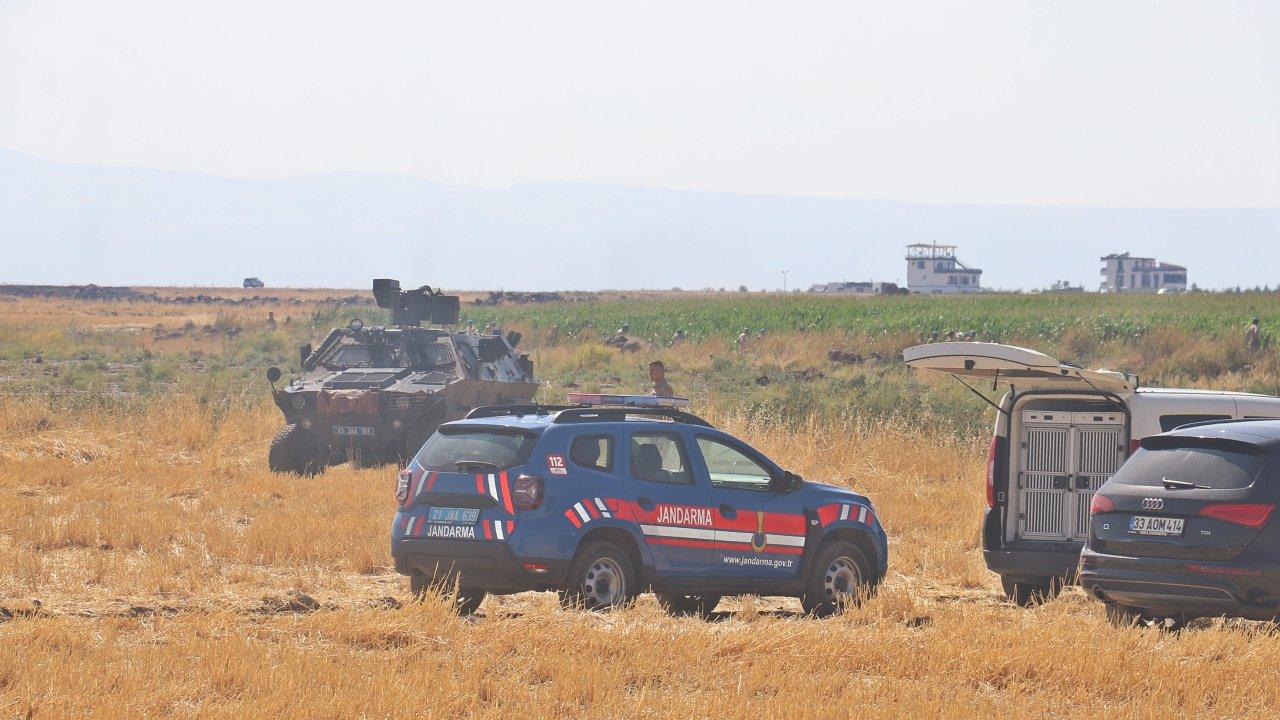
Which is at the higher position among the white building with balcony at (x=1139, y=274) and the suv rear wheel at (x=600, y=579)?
the white building with balcony at (x=1139, y=274)

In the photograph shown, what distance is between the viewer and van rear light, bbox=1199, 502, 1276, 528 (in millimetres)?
Result: 9406

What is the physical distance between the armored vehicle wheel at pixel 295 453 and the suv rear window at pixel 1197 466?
12.9 meters

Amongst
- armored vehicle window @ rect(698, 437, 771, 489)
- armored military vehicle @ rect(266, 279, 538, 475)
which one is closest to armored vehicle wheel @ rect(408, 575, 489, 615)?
armored vehicle window @ rect(698, 437, 771, 489)

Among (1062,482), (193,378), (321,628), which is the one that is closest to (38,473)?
(321,628)

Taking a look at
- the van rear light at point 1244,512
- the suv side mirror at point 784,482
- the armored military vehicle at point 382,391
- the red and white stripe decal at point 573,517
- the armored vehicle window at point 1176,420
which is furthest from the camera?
the armored military vehicle at point 382,391

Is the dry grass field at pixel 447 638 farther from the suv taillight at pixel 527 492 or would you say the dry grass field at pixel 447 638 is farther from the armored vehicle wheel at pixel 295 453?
the armored vehicle wheel at pixel 295 453

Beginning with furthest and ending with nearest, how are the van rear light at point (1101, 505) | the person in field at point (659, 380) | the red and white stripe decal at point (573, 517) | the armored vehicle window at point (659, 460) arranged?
1. the person in field at point (659, 380)
2. the armored vehicle window at point (659, 460)
3. the red and white stripe decal at point (573, 517)
4. the van rear light at point (1101, 505)

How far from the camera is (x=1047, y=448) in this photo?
40.1ft

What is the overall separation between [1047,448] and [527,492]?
4.34 metres

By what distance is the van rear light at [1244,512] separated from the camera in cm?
941

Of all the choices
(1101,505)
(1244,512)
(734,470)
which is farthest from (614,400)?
(1244,512)

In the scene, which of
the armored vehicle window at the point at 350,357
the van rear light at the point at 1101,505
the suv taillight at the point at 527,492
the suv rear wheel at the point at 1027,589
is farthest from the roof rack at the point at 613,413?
the armored vehicle window at the point at 350,357

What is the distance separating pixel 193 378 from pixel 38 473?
1974cm

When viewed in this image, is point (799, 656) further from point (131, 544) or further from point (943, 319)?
point (943, 319)
